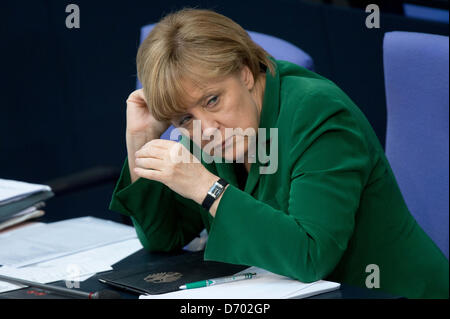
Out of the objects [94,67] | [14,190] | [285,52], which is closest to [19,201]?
Answer: [14,190]

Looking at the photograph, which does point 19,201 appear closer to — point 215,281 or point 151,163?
point 151,163

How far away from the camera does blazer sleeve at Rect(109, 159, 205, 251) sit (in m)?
1.50

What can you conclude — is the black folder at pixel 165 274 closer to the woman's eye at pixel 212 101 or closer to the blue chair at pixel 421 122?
the woman's eye at pixel 212 101

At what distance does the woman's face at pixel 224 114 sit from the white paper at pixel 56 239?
1.19ft

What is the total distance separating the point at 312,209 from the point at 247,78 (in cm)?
32

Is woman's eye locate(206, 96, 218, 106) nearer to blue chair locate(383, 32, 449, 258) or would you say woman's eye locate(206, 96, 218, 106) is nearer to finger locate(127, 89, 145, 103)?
finger locate(127, 89, 145, 103)

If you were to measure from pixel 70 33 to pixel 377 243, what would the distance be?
211 centimetres

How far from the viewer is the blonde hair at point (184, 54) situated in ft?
4.28

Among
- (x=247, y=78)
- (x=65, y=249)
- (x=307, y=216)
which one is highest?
(x=247, y=78)

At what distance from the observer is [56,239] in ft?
5.28

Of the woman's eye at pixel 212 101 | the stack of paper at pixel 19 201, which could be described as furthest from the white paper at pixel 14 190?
the woman's eye at pixel 212 101

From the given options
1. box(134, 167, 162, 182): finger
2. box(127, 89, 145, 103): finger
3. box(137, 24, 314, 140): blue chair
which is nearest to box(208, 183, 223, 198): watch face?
box(134, 167, 162, 182): finger

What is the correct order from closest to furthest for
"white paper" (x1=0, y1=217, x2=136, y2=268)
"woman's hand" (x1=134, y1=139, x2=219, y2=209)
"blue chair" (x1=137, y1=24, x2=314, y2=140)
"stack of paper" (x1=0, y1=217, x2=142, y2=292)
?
"woman's hand" (x1=134, y1=139, x2=219, y2=209) → "stack of paper" (x1=0, y1=217, x2=142, y2=292) → "white paper" (x1=0, y1=217, x2=136, y2=268) → "blue chair" (x1=137, y1=24, x2=314, y2=140)

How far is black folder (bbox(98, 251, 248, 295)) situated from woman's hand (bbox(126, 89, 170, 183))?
27 centimetres
